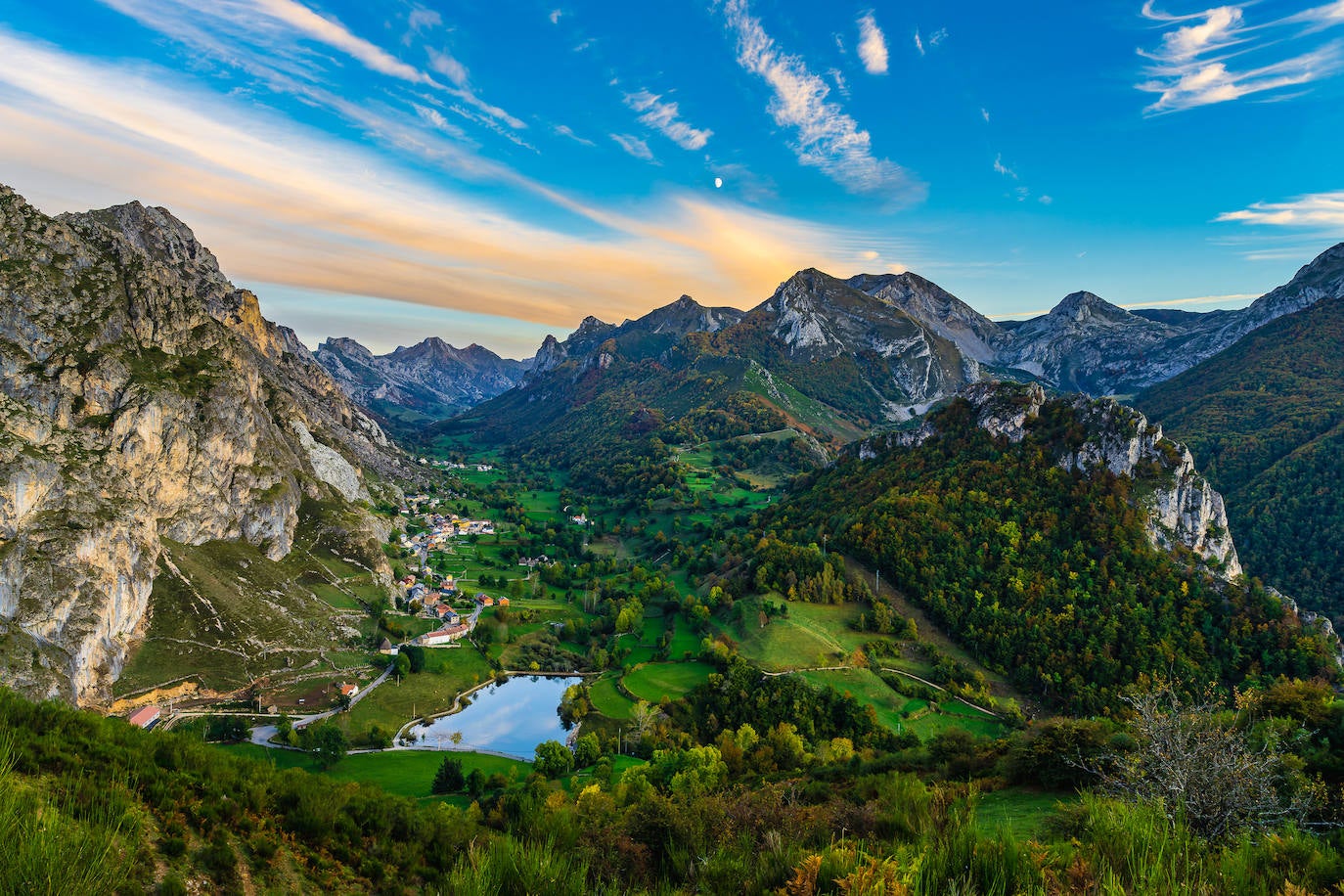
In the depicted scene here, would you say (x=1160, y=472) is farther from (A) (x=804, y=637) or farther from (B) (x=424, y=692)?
(B) (x=424, y=692)

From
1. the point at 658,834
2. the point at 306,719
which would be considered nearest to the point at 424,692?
the point at 306,719

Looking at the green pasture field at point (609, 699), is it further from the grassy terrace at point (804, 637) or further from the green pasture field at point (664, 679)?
the grassy terrace at point (804, 637)

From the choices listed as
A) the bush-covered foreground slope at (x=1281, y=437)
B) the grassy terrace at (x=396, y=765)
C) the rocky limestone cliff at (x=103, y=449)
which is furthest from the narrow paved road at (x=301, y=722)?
the bush-covered foreground slope at (x=1281, y=437)

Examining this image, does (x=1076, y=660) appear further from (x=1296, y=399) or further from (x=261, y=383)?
(x=261, y=383)

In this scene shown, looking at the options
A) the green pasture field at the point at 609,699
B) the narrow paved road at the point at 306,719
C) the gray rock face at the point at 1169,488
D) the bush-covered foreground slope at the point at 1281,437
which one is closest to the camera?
the narrow paved road at the point at 306,719

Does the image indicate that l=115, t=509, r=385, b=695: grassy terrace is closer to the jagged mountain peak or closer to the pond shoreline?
the pond shoreline
